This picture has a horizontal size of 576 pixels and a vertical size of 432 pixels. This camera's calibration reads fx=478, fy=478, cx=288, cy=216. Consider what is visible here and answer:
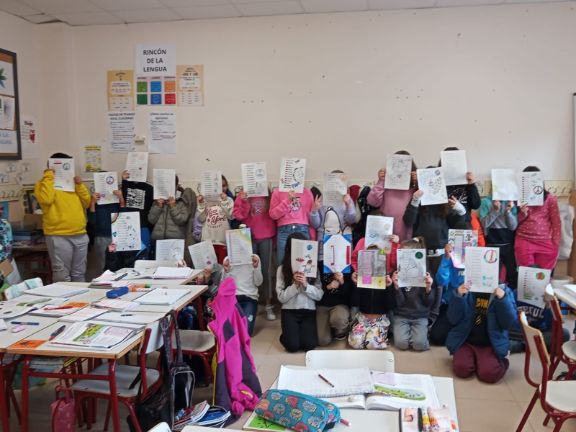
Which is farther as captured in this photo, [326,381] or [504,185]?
[504,185]

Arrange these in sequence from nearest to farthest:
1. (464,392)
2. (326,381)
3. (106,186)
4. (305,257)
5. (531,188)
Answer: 1. (326,381)
2. (464,392)
3. (305,257)
4. (531,188)
5. (106,186)

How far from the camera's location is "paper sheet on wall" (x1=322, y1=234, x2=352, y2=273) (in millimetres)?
3855

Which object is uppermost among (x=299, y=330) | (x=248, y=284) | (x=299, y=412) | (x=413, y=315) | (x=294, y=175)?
(x=294, y=175)

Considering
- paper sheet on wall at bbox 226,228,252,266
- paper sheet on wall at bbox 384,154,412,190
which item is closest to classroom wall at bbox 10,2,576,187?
paper sheet on wall at bbox 384,154,412,190

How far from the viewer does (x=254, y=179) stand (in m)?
4.44

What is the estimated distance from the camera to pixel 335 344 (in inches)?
156

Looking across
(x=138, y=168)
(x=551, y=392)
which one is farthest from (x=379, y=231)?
(x=138, y=168)

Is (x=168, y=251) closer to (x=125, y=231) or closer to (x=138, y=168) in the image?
(x=125, y=231)

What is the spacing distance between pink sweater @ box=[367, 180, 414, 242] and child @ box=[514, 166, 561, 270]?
1.01 meters

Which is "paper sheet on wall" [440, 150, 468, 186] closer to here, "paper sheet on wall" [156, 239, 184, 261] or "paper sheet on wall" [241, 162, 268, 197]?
"paper sheet on wall" [241, 162, 268, 197]

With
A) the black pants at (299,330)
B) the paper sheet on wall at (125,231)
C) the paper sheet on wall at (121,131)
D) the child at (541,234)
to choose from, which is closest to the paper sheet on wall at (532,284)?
the child at (541,234)

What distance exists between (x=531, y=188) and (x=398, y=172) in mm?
1165

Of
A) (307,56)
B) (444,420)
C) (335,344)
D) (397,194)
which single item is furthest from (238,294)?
(444,420)

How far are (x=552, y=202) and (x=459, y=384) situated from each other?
1934 millimetres
